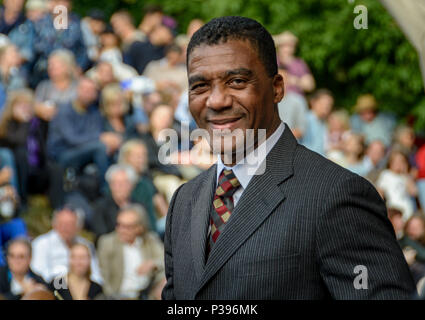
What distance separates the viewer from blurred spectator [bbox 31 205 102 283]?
22.5 ft

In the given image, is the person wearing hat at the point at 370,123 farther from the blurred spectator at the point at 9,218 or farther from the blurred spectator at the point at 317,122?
the blurred spectator at the point at 9,218

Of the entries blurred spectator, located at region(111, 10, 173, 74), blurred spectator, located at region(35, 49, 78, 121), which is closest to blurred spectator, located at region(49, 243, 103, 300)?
blurred spectator, located at region(35, 49, 78, 121)

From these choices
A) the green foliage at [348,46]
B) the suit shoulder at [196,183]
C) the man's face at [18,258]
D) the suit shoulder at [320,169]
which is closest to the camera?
the suit shoulder at [320,169]

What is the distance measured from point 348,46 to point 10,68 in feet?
19.8

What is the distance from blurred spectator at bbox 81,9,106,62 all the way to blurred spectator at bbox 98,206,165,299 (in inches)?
99.3

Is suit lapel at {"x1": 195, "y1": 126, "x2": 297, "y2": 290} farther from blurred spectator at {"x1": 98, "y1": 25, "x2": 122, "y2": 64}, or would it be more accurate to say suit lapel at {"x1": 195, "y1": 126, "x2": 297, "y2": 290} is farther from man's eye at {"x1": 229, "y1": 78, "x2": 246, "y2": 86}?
blurred spectator at {"x1": 98, "y1": 25, "x2": 122, "y2": 64}

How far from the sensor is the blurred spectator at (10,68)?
8211mm

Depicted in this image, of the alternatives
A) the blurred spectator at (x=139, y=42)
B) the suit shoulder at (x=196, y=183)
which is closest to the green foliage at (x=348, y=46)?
the blurred spectator at (x=139, y=42)

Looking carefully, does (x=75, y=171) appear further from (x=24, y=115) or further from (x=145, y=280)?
(x=145, y=280)

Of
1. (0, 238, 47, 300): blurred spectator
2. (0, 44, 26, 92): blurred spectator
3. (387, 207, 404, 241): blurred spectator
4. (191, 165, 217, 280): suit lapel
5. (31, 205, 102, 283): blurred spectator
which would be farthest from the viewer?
(0, 44, 26, 92): blurred spectator

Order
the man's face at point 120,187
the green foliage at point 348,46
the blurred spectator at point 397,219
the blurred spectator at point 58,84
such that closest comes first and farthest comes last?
the man's face at point 120,187
the blurred spectator at point 397,219
the blurred spectator at point 58,84
the green foliage at point 348,46

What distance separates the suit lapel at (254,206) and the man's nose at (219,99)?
9.7 inches

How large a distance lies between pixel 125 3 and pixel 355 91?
15.6 feet

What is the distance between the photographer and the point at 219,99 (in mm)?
2463
